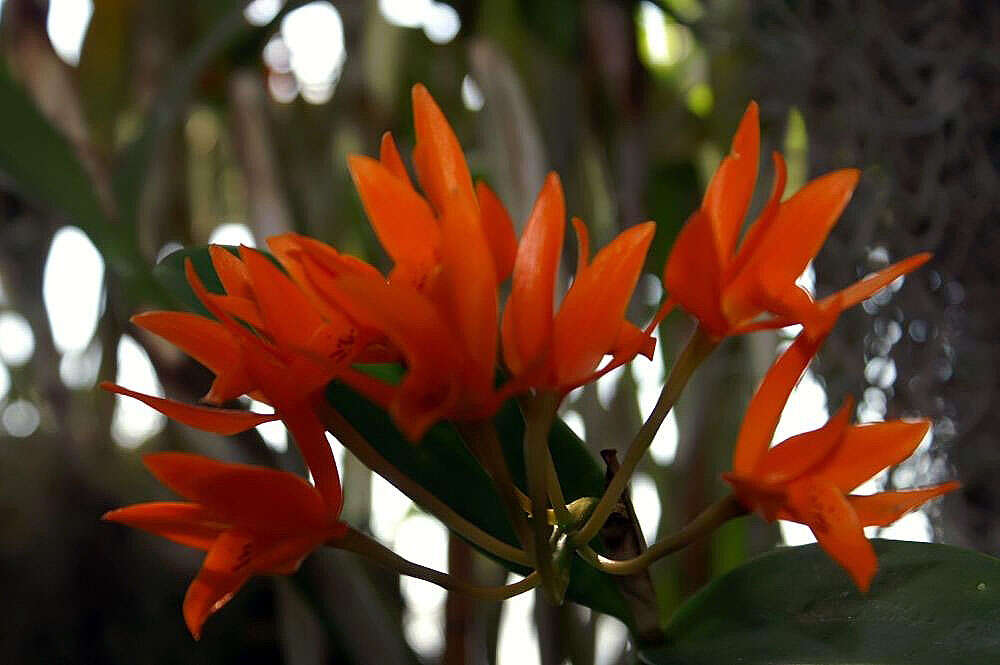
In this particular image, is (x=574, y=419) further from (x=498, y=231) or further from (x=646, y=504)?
(x=498, y=231)

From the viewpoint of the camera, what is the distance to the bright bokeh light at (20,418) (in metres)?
0.91

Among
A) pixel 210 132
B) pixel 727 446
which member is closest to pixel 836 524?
pixel 727 446

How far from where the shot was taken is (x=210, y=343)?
0.24m

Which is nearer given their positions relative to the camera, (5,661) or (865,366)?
(865,366)

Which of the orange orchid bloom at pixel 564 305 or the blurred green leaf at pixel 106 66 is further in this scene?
the blurred green leaf at pixel 106 66

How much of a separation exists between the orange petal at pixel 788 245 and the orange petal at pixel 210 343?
12cm

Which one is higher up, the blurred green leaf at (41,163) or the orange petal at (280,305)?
the blurred green leaf at (41,163)

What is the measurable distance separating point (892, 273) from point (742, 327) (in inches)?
1.4

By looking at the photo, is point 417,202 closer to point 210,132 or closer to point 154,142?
point 154,142

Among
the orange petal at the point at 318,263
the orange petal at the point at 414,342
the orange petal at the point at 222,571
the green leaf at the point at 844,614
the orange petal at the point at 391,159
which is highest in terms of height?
the orange petal at the point at 391,159

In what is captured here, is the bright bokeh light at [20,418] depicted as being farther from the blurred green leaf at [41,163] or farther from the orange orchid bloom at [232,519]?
the orange orchid bloom at [232,519]

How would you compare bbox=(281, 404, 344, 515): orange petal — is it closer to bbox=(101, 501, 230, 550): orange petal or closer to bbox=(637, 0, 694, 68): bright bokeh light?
bbox=(101, 501, 230, 550): orange petal

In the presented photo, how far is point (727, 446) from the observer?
747 mm

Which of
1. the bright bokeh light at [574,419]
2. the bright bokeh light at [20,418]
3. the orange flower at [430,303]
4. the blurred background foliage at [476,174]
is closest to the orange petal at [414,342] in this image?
the orange flower at [430,303]
